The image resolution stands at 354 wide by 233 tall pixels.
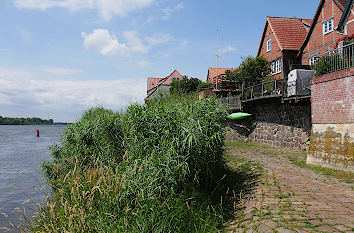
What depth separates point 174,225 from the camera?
5.03m

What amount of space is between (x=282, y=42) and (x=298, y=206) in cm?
2329

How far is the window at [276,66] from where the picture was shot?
25.1 meters

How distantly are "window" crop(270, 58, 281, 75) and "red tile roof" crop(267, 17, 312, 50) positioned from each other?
60.9 inches

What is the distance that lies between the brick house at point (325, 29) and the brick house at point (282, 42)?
5.87 feet

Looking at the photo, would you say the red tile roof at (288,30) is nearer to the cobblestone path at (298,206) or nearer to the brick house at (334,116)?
the brick house at (334,116)

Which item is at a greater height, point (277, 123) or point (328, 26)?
point (328, 26)

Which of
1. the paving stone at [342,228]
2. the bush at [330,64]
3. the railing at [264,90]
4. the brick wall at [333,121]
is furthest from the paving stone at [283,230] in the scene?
the railing at [264,90]

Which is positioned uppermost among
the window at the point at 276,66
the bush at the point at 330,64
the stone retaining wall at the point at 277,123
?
the window at the point at 276,66

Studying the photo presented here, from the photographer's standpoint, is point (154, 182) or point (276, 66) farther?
point (276, 66)

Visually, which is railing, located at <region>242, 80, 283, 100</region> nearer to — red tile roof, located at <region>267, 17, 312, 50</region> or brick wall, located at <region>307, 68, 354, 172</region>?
brick wall, located at <region>307, 68, 354, 172</region>

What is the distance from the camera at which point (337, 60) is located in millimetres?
9789

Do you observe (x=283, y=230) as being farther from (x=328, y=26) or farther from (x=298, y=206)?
(x=328, y=26)

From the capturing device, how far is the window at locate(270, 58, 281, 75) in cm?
2514

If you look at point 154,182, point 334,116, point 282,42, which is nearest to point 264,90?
point 334,116
